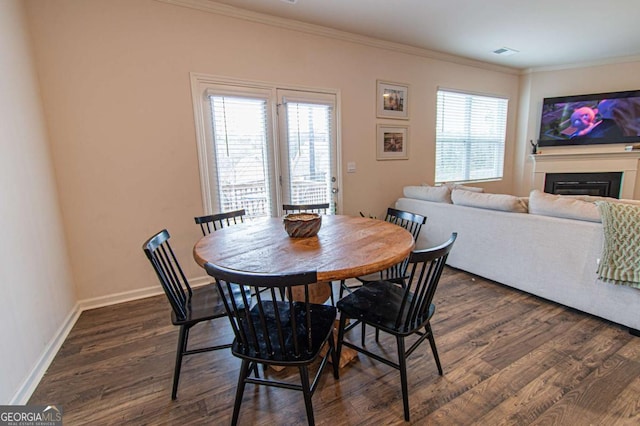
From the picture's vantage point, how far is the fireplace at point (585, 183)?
4.84m

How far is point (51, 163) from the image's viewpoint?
94.0 inches

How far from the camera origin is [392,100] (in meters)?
4.03

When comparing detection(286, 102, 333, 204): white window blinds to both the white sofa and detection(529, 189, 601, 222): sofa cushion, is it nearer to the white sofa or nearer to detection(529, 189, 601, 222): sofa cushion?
the white sofa

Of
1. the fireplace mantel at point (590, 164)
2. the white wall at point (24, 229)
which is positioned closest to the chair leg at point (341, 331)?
the white wall at point (24, 229)

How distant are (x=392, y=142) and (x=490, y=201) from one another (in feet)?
5.42

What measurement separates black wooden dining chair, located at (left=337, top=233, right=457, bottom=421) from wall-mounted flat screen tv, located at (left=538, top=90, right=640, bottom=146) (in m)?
5.24

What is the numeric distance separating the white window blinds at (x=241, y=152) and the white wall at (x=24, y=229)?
1.30m

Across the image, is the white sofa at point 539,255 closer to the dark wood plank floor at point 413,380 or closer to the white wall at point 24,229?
the dark wood plank floor at point 413,380

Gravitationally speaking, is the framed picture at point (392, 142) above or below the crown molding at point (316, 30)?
below

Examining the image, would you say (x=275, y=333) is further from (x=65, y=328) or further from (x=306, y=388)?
(x=65, y=328)

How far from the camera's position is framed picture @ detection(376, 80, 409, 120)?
3926 millimetres

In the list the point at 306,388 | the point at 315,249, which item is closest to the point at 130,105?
the point at 315,249

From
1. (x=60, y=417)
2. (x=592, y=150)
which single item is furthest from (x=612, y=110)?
(x=60, y=417)

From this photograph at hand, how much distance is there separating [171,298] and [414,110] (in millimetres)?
3953
